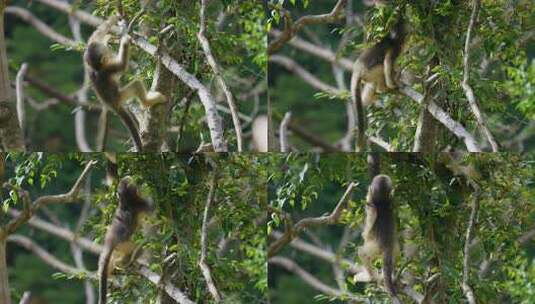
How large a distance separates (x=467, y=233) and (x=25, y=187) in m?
2.13

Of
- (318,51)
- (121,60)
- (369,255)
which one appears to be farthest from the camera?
(369,255)

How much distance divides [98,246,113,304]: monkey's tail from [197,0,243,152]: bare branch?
81cm

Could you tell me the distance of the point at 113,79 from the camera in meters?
5.43

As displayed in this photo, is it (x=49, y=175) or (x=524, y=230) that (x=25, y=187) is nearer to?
(x=49, y=175)

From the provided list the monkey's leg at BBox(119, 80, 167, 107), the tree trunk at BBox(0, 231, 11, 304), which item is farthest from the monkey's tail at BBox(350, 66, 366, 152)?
the tree trunk at BBox(0, 231, 11, 304)

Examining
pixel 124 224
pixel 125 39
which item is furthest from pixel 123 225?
pixel 125 39

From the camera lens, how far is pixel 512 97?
545 cm

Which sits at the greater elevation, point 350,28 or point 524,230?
point 350,28

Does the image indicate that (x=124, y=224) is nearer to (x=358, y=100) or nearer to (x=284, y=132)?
(x=284, y=132)

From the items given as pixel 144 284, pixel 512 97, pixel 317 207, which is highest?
pixel 512 97

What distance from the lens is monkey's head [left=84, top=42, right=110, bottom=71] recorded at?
5.43 m

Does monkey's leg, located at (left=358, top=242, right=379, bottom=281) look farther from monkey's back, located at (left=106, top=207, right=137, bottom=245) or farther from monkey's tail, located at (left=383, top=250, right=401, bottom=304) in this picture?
monkey's back, located at (left=106, top=207, right=137, bottom=245)

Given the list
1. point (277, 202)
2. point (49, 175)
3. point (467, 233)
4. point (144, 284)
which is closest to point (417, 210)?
point (467, 233)

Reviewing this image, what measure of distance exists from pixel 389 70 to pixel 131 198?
53.6 inches
